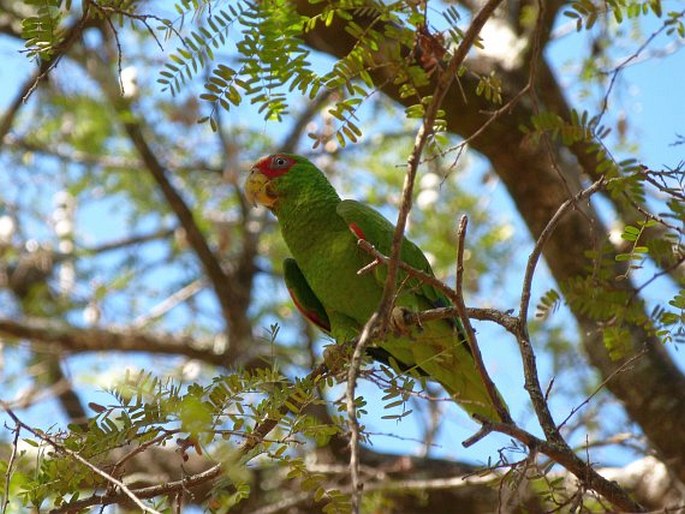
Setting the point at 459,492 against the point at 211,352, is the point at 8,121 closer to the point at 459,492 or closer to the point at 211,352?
the point at 211,352

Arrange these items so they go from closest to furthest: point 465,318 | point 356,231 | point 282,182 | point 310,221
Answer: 1. point 465,318
2. point 356,231
3. point 310,221
4. point 282,182

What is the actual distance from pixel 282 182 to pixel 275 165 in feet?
0.33

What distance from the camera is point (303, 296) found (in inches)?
132

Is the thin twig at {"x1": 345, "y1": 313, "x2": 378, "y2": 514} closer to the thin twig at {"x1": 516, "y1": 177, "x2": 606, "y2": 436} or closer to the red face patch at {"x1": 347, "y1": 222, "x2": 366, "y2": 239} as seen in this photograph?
the thin twig at {"x1": 516, "y1": 177, "x2": 606, "y2": 436}

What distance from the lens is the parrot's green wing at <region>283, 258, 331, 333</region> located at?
3342 millimetres

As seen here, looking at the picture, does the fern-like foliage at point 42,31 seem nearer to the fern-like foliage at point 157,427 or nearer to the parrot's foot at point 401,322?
the fern-like foliage at point 157,427

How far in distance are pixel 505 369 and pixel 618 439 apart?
2.66m

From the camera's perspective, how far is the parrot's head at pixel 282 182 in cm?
330

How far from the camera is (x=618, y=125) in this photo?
4457 mm

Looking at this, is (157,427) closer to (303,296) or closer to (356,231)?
(356,231)

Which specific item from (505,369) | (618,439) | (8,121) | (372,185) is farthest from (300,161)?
(505,369)

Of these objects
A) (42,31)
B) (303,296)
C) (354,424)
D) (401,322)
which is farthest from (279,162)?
(354,424)

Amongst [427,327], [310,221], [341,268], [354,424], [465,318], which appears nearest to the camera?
[354,424]

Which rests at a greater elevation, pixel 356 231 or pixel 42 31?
pixel 42 31
